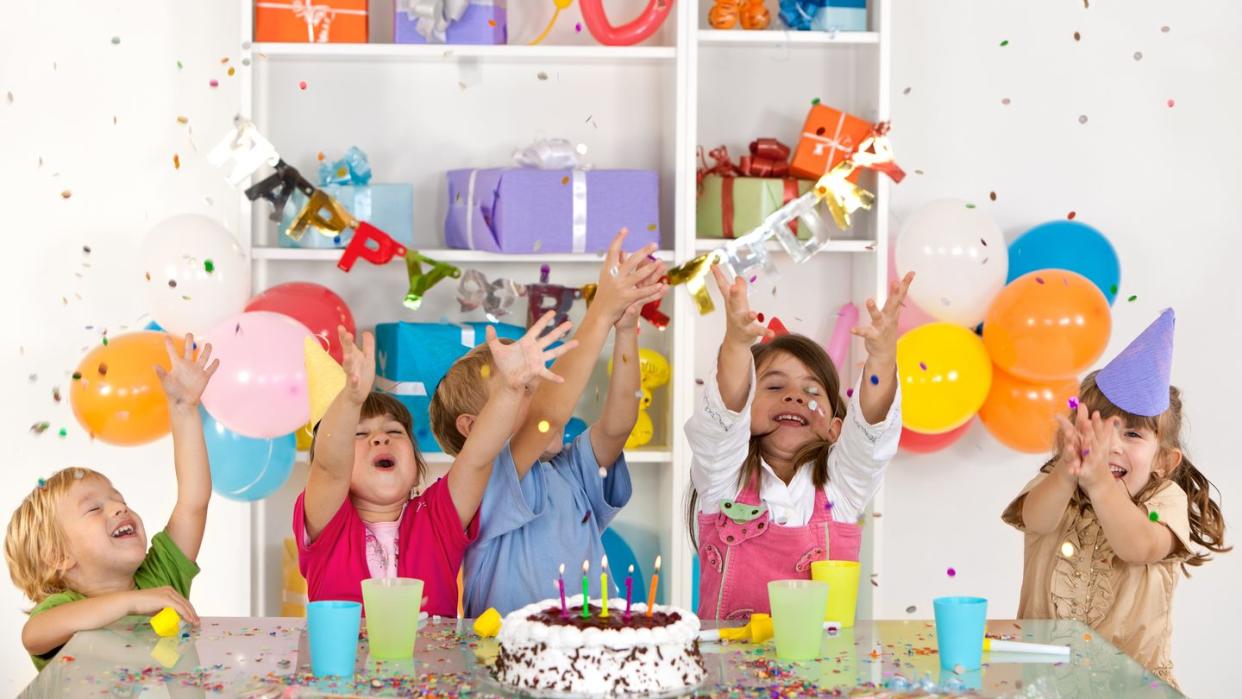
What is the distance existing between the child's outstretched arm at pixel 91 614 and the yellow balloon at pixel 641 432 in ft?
4.73

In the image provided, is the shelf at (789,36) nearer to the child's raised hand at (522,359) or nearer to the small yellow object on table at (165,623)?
the child's raised hand at (522,359)

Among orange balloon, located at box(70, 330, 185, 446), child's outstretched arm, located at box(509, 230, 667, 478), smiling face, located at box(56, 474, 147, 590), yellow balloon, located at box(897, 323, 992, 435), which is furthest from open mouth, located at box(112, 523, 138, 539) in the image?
yellow balloon, located at box(897, 323, 992, 435)

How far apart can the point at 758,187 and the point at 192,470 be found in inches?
58.0

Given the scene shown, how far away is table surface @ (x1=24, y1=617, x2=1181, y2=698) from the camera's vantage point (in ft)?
4.63

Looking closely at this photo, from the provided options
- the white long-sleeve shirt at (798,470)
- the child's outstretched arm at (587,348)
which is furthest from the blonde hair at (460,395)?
the white long-sleeve shirt at (798,470)

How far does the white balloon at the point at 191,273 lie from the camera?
2734 millimetres

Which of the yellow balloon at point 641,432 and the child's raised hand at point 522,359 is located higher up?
the child's raised hand at point 522,359

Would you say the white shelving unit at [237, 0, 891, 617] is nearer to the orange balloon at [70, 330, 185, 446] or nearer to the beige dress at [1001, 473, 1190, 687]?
the orange balloon at [70, 330, 185, 446]

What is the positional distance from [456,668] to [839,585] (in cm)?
49

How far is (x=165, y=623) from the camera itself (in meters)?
1.63

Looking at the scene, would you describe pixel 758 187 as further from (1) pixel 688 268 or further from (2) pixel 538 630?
(2) pixel 538 630

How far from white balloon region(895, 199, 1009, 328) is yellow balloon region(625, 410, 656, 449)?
64 centimetres

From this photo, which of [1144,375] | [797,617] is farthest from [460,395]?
[1144,375]

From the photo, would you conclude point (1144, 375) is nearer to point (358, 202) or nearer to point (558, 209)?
point (558, 209)
